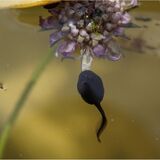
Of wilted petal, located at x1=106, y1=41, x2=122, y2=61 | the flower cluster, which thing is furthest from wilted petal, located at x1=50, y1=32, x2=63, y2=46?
wilted petal, located at x1=106, y1=41, x2=122, y2=61

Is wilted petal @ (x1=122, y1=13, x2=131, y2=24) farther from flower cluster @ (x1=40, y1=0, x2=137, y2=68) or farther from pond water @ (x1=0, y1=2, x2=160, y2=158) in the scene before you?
pond water @ (x1=0, y1=2, x2=160, y2=158)

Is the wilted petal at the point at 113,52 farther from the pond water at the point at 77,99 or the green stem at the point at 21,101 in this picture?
the green stem at the point at 21,101

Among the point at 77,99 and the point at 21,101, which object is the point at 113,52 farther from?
the point at 21,101

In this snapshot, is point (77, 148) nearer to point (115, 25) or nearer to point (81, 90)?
point (81, 90)

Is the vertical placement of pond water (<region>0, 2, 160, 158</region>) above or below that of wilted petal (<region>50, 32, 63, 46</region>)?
below

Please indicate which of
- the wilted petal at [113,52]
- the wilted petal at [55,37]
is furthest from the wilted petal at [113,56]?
the wilted petal at [55,37]
